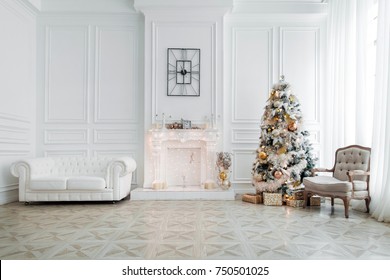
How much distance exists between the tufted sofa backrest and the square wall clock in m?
2.15

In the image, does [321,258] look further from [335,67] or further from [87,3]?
[87,3]

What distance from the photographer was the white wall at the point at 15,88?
5.72m

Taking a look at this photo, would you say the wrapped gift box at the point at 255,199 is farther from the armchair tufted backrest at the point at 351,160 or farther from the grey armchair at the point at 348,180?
the armchair tufted backrest at the point at 351,160

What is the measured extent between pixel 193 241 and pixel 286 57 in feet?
17.2

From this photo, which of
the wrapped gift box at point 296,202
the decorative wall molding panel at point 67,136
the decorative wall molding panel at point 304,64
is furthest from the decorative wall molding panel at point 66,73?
the wrapped gift box at point 296,202

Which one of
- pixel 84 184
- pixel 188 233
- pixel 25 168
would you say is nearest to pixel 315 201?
pixel 188 233

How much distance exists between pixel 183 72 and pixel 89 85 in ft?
7.15

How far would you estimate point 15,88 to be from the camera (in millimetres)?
6094

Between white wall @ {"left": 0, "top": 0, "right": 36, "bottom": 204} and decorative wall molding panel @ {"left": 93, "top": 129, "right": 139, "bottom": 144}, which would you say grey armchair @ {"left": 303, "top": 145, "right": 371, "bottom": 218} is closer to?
decorative wall molding panel @ {"left": 93, "top": 129, "right": 139, "bottom": 144}

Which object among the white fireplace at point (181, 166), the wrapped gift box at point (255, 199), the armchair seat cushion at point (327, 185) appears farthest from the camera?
the white fireplace at point (181, 166)

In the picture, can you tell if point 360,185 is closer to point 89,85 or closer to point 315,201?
point 315,201

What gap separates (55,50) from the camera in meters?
6.90

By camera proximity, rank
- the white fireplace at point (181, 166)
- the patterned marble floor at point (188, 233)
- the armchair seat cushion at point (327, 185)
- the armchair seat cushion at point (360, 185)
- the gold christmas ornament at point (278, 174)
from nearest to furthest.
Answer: the patterned marble floor at point (188, 233) < the armchair seat cushion at point (327, 185) < the armchair seat cushion at point (360, 185) < the gold christmas ornament at point (278, 174) < the white fireplace at point (181, 166)

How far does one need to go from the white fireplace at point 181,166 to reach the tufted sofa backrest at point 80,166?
0.91 meters
